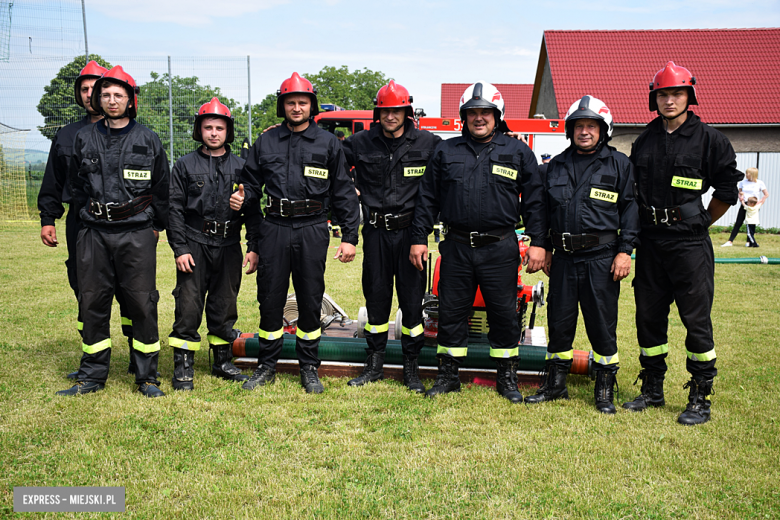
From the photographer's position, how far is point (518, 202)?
4.82 metres

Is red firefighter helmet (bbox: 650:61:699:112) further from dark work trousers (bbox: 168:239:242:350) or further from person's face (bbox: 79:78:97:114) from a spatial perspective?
person's face (bbox: 79:78:97:114)

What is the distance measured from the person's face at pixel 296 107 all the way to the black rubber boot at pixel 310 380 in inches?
82.7

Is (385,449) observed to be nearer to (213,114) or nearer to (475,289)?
(475,289)

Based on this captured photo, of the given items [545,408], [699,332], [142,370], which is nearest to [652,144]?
[699,332]

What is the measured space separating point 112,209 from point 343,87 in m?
49.9

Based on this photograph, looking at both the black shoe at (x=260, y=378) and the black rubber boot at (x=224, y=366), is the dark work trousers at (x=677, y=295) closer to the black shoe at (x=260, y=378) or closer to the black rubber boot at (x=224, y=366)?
the black shoe at (x=260, y=378)

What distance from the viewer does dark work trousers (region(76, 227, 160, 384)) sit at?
15.4 ft

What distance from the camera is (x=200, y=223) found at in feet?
16.5

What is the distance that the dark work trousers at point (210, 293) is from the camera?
5.00 m

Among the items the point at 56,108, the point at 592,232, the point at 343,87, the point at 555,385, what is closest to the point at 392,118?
the point at 592,232

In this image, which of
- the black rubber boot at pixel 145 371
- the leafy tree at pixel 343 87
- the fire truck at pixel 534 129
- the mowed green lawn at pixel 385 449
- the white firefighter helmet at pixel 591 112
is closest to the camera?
the mowed green lawn at pixel 385 449

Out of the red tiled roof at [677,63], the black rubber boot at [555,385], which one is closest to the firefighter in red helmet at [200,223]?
the black rubber boot at [555,385]

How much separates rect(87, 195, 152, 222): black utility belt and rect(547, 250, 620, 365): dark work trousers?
3.40 m

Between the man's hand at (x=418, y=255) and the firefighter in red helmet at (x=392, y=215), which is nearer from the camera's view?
the man's hand at (x=418, y=255)
